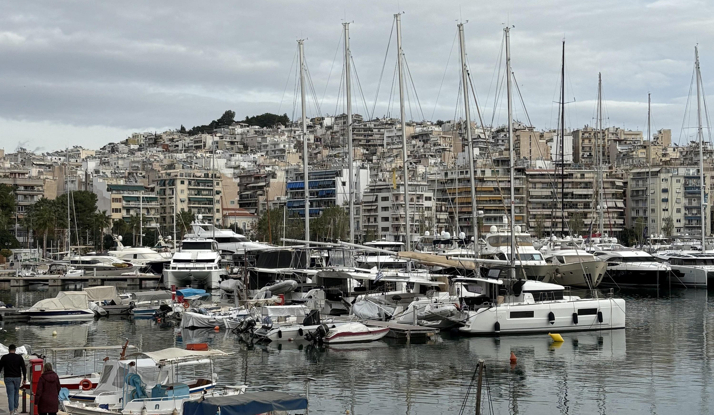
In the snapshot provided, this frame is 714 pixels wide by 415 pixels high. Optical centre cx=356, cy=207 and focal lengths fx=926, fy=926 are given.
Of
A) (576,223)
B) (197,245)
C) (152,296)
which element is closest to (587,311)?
(152,296)

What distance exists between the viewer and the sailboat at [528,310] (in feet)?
129

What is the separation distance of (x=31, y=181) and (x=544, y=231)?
248 ft

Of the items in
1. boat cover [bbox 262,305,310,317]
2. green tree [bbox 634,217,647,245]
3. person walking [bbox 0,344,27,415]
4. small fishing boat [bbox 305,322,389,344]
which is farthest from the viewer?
green tree [bbox 634,217,647,245]

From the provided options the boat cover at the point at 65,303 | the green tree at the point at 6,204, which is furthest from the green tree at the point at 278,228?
the boat cover at the point at 65,303

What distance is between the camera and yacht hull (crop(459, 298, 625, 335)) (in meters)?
39.1

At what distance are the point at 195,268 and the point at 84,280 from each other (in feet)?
51.9

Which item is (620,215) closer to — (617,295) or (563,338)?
(617,295)

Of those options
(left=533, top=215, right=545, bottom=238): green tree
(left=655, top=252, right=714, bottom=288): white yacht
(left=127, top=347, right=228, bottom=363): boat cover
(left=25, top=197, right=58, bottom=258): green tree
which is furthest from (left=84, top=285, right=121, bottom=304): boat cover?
(left=533, top=215, right=545, bottom=238): green tree

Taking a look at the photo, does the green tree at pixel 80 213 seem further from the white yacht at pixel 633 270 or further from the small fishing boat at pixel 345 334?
the small fishing boat at pixel 345 334

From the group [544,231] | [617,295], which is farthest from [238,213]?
[617,295]

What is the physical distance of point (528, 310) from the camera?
39.6 metres

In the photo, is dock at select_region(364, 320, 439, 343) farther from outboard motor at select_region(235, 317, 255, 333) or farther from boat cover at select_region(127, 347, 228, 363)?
boat cover at select_region(127, 347, 228, 363)

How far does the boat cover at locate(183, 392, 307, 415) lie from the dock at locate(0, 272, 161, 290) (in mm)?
57680

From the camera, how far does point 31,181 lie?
134500 millimetres
